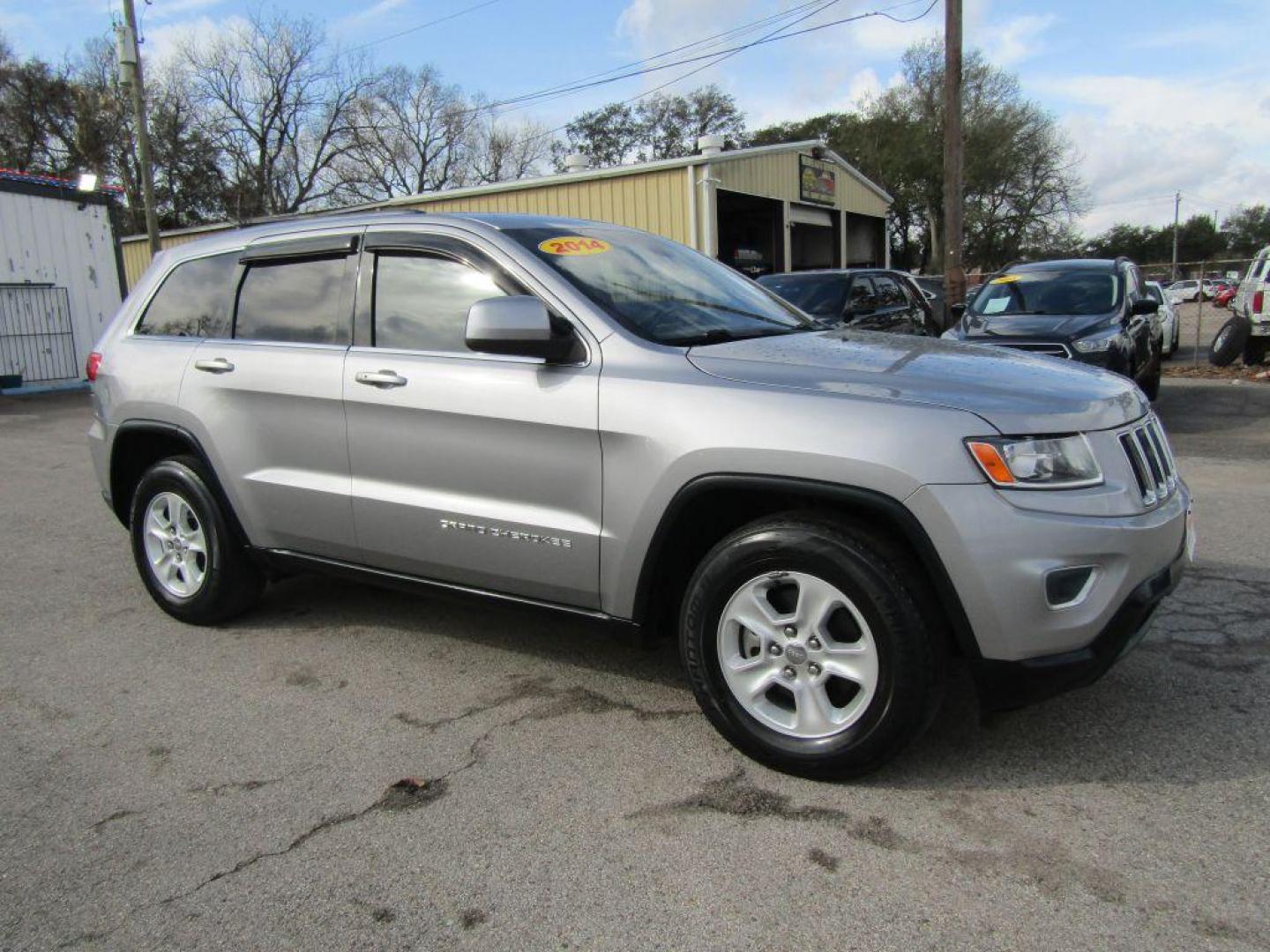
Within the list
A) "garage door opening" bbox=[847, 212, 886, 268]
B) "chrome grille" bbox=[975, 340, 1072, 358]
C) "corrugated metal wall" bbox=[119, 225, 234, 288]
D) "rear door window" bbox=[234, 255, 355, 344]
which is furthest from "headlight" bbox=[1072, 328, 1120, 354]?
"corrugated metal wall" bbox=[119, 225, 234, 288]

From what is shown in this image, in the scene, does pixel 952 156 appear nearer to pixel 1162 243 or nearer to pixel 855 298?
pixel 855 298

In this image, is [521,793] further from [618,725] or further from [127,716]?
A: [127,716]

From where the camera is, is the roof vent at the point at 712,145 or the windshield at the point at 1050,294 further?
the roof vent at the point at 712,145

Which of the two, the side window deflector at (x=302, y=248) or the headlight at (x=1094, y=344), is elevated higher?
the side window deflector at (x=302, y=248)

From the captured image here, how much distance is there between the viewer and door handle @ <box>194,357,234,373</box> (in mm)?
4219

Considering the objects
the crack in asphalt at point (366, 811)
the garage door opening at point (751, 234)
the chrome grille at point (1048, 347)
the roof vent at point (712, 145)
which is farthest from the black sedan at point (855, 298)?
the garage door opening at point (751, 234)

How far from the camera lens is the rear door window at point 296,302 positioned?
13.2ft

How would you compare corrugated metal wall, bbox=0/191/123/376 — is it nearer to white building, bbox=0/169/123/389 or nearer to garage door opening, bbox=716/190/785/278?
white building, bbox=0/169/123/389

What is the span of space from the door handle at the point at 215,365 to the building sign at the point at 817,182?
20.3 m

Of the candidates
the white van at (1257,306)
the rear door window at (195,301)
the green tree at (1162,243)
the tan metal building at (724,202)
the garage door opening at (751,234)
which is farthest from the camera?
the green tree at (1162,243)

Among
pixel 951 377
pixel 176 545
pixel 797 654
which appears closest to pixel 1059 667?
pixel 797 654

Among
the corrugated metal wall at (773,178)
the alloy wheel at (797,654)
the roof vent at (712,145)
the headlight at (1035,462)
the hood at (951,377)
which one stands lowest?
the alloy wheel at (797,654)

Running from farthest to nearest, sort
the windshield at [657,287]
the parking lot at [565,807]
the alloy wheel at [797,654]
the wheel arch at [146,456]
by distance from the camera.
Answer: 1. the wheel arch at [146,456]
2. the windshield at [657,287]
3. the alloy wheel at [797,654]
4. the parking lot at [565,807]

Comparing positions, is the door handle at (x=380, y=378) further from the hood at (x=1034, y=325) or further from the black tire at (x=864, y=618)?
the hood at (x=1034, y=325)
